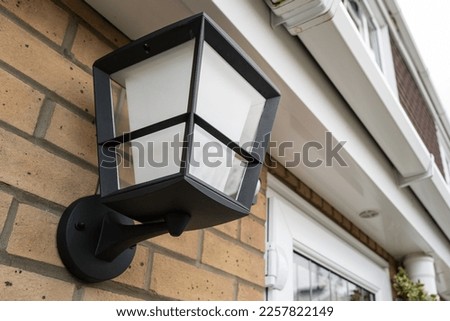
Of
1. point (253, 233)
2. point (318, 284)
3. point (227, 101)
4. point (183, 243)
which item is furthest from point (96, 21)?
point (318, 284)

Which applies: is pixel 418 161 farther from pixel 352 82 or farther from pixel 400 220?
pixel 352 82

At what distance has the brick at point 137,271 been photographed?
94cm

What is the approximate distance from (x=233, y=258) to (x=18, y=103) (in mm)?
739

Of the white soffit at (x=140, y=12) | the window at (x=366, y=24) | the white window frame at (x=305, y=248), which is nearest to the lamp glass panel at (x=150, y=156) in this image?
the white soffit at (x=140, y=12)

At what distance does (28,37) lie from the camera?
874mm

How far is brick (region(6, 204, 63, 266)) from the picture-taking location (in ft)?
2.49

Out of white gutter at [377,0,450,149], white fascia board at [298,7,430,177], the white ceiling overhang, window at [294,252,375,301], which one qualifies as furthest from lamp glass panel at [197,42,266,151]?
white gutter at [377,0,450,149]

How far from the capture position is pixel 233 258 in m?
1.29

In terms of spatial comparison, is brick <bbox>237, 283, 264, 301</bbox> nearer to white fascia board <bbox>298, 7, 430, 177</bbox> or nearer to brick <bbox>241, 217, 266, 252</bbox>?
brick <bbox>241, 217, 266, 252</bbox>

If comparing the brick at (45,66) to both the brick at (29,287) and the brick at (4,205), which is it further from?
the brick at (29,287)

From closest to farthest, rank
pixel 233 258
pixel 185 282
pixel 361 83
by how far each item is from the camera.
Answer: pixel 185 282, pixel 233 258, pixel 361 83

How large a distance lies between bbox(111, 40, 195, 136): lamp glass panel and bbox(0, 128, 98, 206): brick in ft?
0.52

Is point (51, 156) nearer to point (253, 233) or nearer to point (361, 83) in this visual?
point (253, 233)
